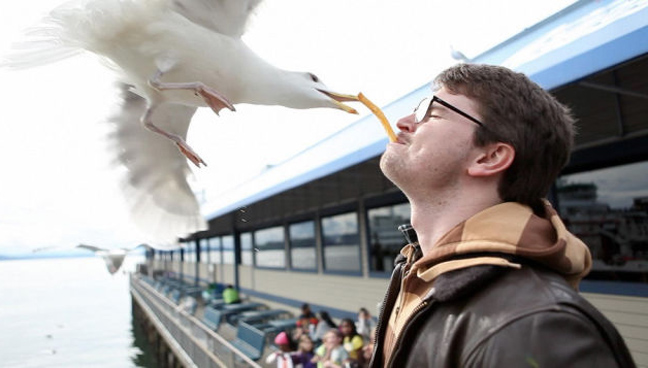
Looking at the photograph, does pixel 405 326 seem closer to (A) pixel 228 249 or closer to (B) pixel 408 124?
(B) pixel 408 124

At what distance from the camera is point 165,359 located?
1134 centimetres

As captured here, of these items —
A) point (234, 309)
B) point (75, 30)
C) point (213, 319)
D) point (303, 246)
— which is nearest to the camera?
point (75, 30)

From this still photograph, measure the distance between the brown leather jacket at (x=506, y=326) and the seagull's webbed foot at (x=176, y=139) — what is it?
44 cm

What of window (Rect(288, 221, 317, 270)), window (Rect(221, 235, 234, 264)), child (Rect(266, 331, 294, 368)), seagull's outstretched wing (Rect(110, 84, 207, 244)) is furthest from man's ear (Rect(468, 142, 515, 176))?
window (Rect(221, 235, 234, 264))

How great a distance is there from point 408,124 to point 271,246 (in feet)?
33.8

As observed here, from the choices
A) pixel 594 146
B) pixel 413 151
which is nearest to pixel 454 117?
pixel 413 151

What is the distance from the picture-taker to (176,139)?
818mm

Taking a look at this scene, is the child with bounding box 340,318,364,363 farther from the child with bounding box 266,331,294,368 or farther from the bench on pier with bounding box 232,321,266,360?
the bench on pier with bounding box 232,321,266,360

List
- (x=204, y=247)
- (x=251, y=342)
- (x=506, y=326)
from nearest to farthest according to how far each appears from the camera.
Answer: (x=506, y=326)
(x=251, y=342)
(x=204, y=247)

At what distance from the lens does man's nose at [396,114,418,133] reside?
2.98 feet

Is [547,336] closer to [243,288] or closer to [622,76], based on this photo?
[622,76]

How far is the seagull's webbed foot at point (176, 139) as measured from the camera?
0.76m

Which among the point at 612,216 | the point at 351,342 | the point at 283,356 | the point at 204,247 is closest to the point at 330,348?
the point at 351,342

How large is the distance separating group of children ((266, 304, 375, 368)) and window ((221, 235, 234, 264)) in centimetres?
593
